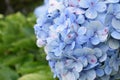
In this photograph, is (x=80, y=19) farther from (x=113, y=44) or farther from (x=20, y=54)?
(x=20, y=54)

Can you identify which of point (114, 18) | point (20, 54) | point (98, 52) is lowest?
point (20, 54)

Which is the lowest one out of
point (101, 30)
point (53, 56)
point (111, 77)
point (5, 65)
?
point (5, 65)

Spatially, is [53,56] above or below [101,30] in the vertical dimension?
below

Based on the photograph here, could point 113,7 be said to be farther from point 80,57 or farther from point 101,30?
point 80,57

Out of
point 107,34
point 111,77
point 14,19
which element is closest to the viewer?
point 107,34

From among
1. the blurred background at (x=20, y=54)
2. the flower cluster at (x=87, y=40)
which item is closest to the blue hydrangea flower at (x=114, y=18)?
the flower cluster at (x=87, y=40)

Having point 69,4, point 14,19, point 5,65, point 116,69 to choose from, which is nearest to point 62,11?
point 69,4

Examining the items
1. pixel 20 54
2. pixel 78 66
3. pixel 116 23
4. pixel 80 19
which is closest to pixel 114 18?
pixel 116 23
